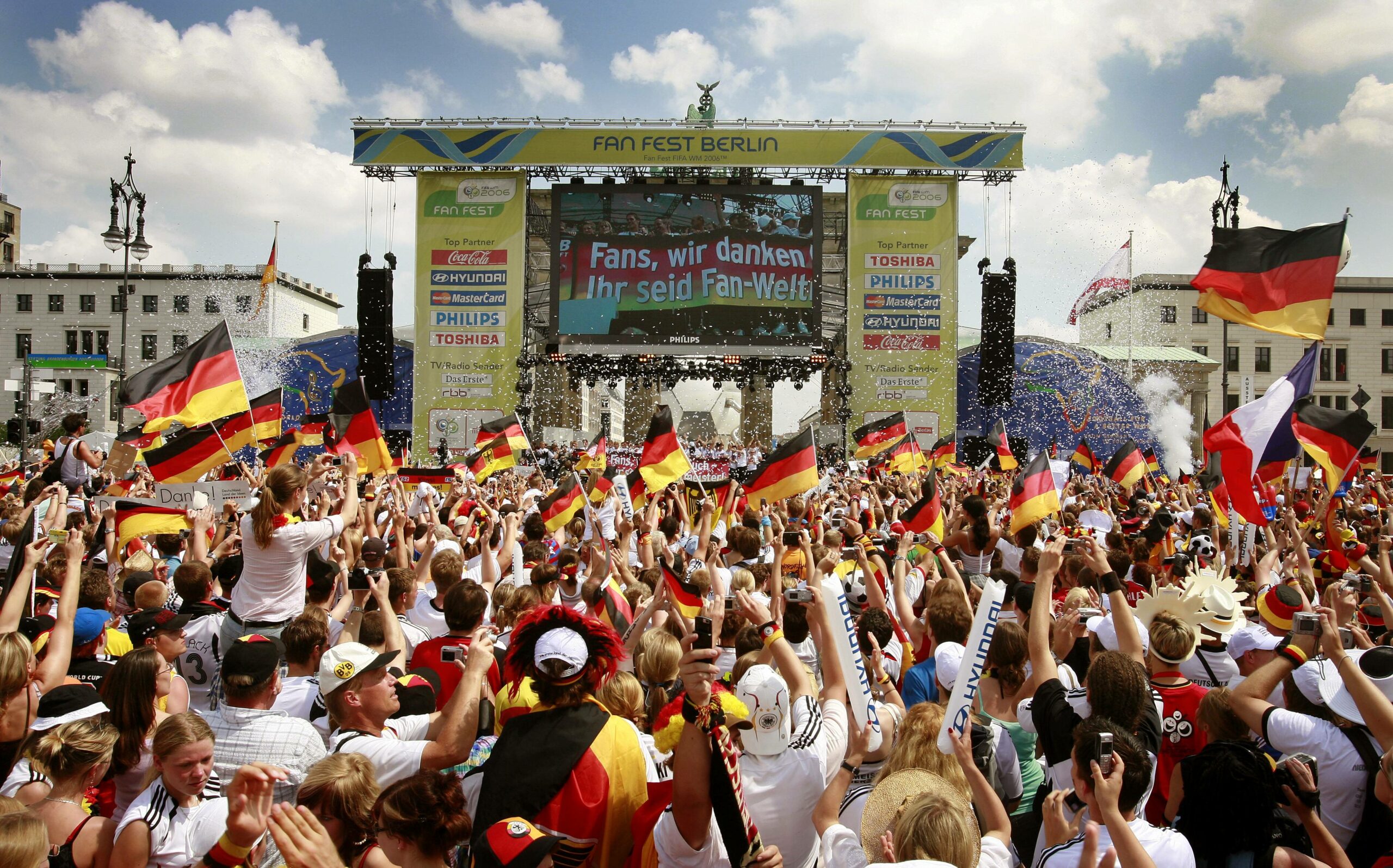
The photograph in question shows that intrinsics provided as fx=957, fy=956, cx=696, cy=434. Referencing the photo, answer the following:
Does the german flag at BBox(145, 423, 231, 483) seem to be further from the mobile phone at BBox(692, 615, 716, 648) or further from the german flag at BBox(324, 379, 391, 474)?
the mobile phone at BBox(692, 615, 716, 648)

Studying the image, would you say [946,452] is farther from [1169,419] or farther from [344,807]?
[1169,419]

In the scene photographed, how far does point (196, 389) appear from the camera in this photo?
893cm

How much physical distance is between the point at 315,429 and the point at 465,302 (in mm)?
18864

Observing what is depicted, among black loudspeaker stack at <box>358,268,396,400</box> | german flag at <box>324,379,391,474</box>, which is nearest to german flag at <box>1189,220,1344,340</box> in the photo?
german flag at <box>324,379,391,474</box>

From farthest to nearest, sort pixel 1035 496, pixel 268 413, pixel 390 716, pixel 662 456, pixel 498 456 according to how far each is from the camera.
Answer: pixel 498 456, pixel 268 413, pixel 662 456, pixel 1035 496, pixel 390 716

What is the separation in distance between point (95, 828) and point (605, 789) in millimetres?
1607

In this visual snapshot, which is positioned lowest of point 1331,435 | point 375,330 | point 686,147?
point 1331,435

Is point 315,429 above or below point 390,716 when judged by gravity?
above

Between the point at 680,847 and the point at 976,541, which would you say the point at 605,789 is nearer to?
the point at 680,847

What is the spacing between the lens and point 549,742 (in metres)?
2.97

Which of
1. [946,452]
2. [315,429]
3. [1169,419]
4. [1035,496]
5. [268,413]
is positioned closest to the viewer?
[1035,496]

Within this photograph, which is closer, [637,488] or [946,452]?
[637,488]

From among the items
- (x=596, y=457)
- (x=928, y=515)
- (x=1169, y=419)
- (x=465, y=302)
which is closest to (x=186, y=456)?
(x=928, y=515)

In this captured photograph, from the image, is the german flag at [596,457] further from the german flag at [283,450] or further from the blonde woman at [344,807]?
the blonde woman at [344,807]
